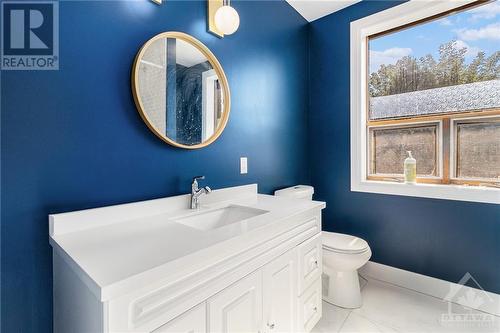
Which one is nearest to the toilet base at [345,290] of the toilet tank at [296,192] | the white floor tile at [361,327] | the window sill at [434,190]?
the white floor tile at [361,327]

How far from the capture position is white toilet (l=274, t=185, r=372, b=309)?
63.7 inches

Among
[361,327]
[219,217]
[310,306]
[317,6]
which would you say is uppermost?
[317,6]

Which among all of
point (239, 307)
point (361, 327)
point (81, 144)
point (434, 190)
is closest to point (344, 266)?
point (361, 327)

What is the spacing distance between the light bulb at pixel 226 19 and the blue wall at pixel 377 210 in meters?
1.27

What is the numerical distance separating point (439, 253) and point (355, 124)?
1.19 m

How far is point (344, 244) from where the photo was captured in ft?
5.60

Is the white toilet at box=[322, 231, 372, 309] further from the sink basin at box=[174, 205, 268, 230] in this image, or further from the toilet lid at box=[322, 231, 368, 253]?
the sink basin at box=[174, 205, 268, 230]

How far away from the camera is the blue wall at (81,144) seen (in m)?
0.83

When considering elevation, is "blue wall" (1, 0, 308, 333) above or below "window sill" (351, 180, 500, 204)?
above

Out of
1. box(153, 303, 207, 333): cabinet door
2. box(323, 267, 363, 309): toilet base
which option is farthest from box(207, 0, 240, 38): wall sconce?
box(323, 267, 363, 309): toilet base

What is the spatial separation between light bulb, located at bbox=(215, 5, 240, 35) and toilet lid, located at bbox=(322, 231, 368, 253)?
152cm

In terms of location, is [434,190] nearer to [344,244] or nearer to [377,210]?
[377,210]

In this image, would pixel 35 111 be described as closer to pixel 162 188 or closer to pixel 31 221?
pixel 31 221

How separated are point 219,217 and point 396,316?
138 cm
